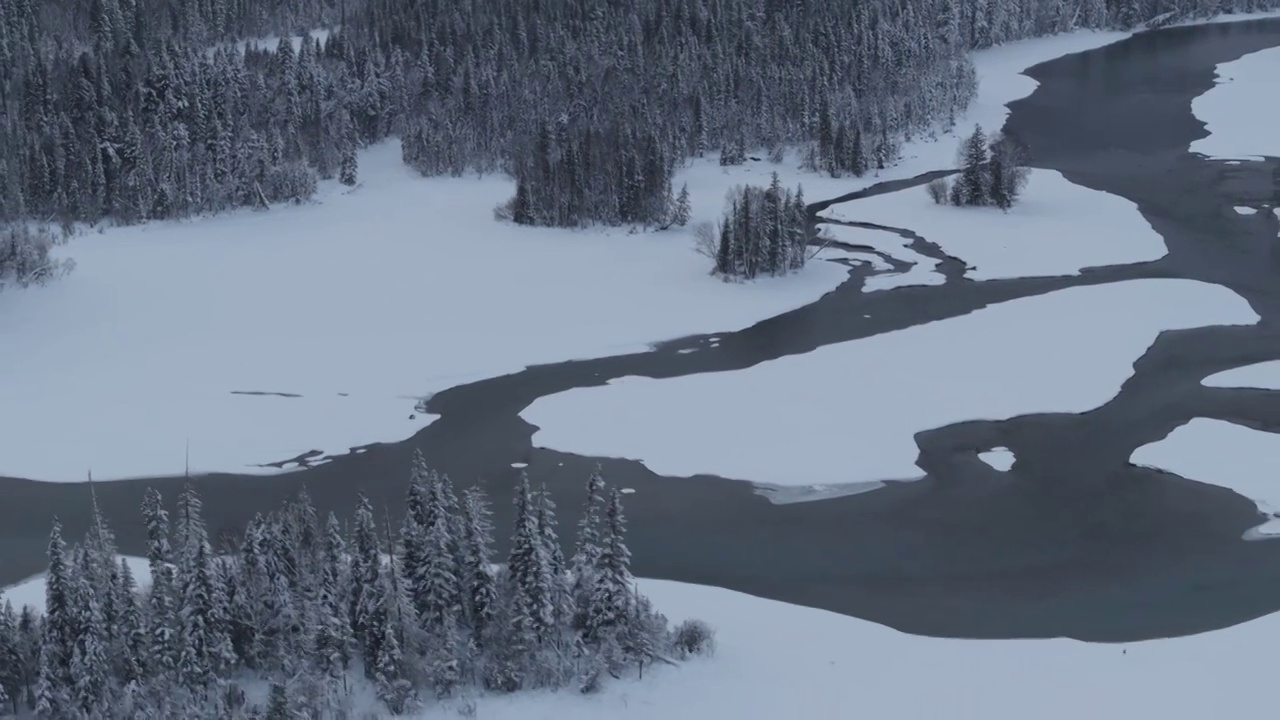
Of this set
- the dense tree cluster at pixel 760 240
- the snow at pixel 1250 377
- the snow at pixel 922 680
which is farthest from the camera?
the dense tree cluster at pixel 760 240

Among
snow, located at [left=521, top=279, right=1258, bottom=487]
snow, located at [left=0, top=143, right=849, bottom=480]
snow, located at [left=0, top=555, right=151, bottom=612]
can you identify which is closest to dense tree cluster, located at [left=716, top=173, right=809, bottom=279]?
snow, located at [left=0, top=143, right=849, bottom=480]

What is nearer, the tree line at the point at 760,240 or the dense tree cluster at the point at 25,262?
the dense tree cluster at the point at 25,262

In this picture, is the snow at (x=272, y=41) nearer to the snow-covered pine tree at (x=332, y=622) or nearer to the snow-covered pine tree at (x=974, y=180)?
the snow-covered pine tree at (x=974, y=180)

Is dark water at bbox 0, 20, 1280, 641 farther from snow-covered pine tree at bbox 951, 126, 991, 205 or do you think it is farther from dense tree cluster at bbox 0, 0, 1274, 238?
dense tree cluster at bbox 0, 0, 1274, 238

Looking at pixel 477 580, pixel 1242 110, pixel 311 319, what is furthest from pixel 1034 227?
pixel 477 580

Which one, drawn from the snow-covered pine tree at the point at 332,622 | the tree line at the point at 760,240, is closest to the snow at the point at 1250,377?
the tree line at the point at 760,240

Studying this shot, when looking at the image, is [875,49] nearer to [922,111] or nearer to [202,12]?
[922,111]
